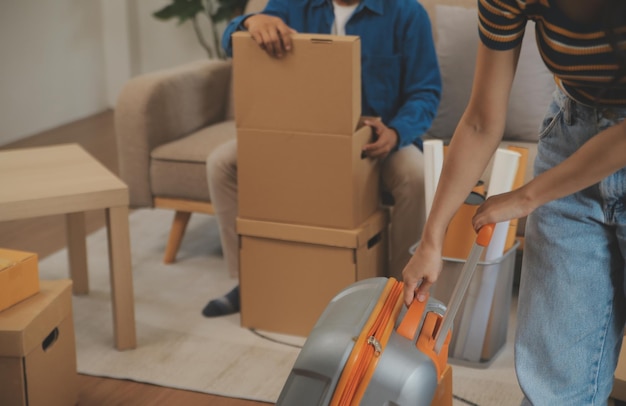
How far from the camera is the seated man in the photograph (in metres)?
2.26

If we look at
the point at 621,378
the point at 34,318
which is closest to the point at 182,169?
the point at 34,318

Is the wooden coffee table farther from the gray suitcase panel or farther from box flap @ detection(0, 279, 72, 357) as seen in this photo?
the gray suitcase panel

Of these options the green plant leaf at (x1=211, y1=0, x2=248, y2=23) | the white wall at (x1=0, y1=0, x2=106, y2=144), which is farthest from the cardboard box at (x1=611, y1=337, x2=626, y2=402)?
the white wall at (x1=0, y1=0, x2=106, y2=144)

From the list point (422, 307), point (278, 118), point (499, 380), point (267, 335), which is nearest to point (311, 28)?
point (278, 118)

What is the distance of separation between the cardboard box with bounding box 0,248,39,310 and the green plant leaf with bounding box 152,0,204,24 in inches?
104

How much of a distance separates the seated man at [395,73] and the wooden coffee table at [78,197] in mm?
301

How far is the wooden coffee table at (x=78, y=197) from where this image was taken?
2.00 metres

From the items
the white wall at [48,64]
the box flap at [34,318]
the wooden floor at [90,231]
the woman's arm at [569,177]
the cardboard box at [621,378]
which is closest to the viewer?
the woman's arm at [569,177]

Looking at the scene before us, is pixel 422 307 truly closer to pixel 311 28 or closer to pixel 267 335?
pixel 267 335

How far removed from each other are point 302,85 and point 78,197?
23.0 inches

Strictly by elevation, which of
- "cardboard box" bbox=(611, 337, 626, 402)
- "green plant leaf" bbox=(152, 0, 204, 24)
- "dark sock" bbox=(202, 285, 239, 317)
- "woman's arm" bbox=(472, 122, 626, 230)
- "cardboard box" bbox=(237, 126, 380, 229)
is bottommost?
"dark sock" bbox=(202, 285, 239, 317)

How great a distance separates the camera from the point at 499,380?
6.63ft

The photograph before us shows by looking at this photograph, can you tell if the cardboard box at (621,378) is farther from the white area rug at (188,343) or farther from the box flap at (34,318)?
the box flap at (34,318)

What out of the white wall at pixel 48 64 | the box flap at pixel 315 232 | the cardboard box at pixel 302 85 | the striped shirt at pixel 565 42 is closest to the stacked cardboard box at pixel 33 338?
the box flap at pixel 315 232
